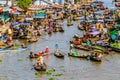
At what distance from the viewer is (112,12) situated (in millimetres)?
85688

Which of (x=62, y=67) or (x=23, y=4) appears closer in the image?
(x=62, y=67)

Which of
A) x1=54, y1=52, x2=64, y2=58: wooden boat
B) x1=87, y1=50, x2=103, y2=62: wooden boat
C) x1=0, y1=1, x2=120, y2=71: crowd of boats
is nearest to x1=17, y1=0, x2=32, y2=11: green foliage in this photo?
x1=0, y1=1, x2=120, y2=71: crowd of boats

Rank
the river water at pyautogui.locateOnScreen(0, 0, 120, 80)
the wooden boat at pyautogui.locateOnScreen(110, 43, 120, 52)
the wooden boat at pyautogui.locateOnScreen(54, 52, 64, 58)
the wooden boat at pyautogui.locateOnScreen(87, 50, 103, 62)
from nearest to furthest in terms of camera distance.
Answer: the river water at pyautogui.locateOnScreen(0, 0, 120, 80)
the wooden boat at pyautogui.locateOnScreen(87, 50, 103, 62)
the wooden boat at pyautogui.locateOnScreen(54, 52, 64, 58)
the wooden boat at pyautogui.locateOnScreen(110, 43, 120, 52)

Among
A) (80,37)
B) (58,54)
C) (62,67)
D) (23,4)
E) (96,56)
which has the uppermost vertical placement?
(23,4)

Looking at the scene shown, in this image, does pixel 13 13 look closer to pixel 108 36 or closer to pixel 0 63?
pixel 108 36

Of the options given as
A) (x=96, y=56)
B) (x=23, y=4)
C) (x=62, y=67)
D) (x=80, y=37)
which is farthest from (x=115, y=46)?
(x=23, y=4)

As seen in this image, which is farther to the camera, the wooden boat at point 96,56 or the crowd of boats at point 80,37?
the crowd of boats at point 80,37

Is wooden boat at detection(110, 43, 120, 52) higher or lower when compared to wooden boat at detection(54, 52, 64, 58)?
higher

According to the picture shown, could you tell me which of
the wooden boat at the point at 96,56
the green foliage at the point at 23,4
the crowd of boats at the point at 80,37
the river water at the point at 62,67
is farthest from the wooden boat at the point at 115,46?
the green foliage at the point at 23,4

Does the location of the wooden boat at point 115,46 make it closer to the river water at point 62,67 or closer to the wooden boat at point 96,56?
the river water at point 62,67

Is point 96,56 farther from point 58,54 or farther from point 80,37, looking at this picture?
point 80,37

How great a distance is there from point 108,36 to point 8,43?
13881 millimetres

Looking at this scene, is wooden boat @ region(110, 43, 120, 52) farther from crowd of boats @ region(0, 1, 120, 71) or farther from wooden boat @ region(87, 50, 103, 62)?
wooden boat @ region(87, 50, 103, 62)

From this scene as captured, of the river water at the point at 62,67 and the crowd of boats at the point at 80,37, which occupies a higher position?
the crowd of boats at the point at 80,37
